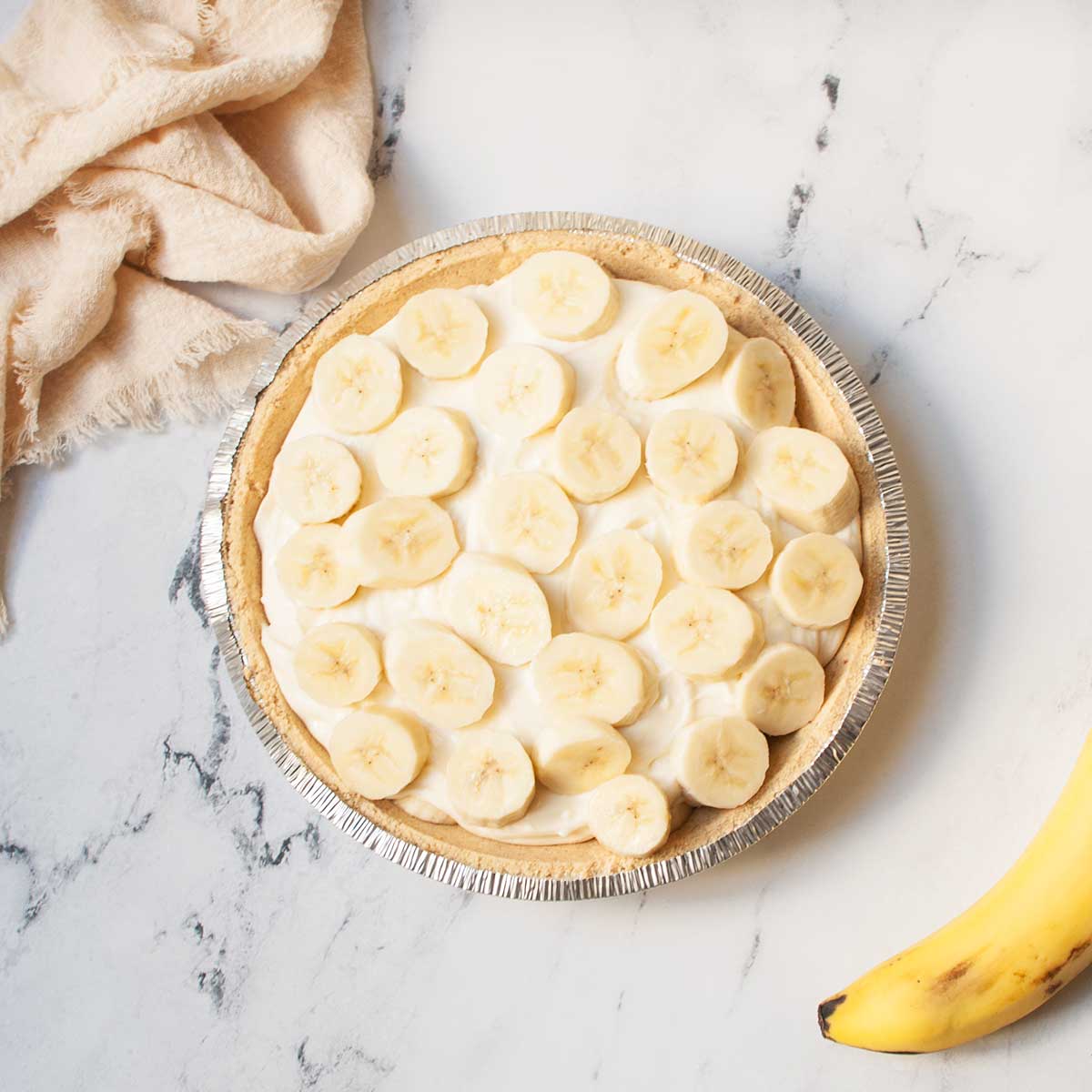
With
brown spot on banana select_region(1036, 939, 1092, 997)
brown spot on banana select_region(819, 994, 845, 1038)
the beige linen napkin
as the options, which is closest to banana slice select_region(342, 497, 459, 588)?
the beige linen napkin

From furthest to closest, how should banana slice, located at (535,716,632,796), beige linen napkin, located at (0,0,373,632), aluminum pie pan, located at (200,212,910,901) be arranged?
beige linen napkin, located at (0,0,373,632)
aluminum pie pan, located at (200,212,910,901)
banana slice, located at (535,716,632,796)

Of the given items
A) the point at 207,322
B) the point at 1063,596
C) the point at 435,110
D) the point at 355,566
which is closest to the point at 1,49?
the point at 207,322

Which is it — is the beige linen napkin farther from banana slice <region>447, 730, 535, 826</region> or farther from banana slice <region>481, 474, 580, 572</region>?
banana slice <region>447, 730, 535, 826</region>

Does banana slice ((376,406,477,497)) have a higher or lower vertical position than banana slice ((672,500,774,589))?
higher

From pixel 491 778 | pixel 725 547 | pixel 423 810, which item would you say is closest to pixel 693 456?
pixel 725 547

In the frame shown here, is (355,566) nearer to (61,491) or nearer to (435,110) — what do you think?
(61,491)

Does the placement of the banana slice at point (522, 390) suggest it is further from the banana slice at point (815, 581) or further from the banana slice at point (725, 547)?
the banana slice at point (815, 581)

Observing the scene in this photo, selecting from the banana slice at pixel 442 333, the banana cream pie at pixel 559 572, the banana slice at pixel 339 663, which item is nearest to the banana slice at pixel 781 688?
the banana cream pie at pixel 559 572
